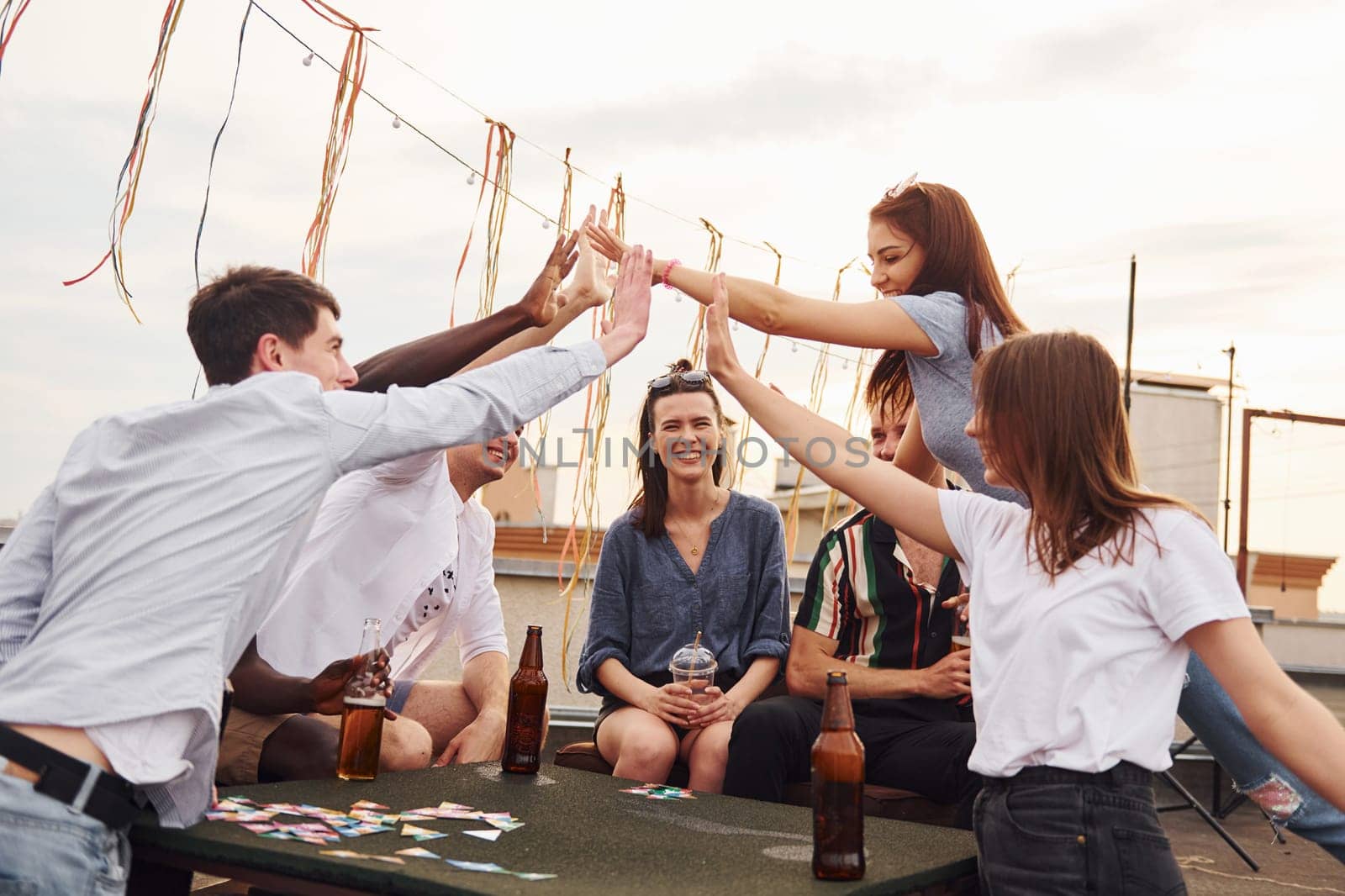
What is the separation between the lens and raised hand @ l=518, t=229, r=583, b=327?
9.29 feet

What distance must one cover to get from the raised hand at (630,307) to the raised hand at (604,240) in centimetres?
31

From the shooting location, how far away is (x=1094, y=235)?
343 inches

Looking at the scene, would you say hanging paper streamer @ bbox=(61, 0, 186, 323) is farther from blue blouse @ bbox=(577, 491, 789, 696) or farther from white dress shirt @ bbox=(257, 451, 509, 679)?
blue blouse @ bbox=(577, 491, 789, 696)

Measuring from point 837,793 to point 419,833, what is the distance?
0.65 metres

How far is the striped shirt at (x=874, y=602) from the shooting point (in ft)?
9.62

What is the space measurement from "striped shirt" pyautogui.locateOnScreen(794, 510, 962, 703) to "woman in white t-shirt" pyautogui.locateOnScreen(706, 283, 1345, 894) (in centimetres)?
116

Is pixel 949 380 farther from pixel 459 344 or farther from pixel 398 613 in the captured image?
pixel 398 613

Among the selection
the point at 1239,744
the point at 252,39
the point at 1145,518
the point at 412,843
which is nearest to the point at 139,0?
the point at 252,39

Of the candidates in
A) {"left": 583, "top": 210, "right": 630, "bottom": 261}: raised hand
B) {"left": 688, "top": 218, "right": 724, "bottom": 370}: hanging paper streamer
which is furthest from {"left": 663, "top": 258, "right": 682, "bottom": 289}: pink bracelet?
{"left": 688, "top": 218, "right": 724, "bottom": 370}: hanging paper streamer

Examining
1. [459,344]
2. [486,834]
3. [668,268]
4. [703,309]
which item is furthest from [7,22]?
[703,309]

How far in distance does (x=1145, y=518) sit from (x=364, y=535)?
1787 mm

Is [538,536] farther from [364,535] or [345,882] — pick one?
[345,882]

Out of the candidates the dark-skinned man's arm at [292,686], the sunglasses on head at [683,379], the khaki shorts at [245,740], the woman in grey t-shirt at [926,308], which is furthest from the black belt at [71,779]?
the sunglasses on head at [683,379]

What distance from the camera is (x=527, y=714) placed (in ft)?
8.09
